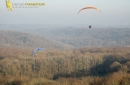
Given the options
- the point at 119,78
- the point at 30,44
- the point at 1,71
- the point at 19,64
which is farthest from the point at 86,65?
the point at 30,44

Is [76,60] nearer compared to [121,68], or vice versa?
[121,68]

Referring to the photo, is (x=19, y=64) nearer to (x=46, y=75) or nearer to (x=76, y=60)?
(x=46, y=75)

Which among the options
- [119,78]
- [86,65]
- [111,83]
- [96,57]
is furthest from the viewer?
[96,57]

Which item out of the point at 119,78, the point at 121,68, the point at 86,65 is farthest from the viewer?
the point at 86,65

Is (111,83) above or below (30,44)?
below

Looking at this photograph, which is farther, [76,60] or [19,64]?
[76,60]

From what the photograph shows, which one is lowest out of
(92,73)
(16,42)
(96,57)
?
(92,73)

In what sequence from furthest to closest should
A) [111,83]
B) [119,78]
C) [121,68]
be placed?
[121,68] → [119,78] → [111,83]

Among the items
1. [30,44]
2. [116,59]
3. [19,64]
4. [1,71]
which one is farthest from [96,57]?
[30,44]

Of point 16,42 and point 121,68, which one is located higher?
point 16,42

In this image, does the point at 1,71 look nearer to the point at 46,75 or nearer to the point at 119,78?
the point at 46,75
